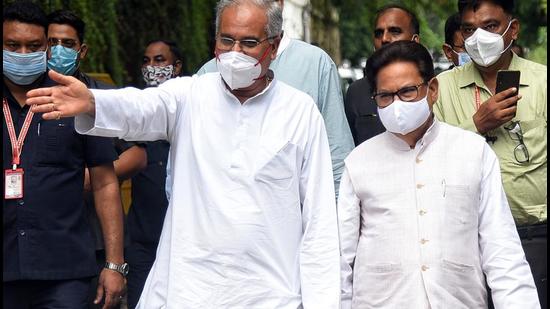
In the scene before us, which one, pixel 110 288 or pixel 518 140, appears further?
pixel 518 140

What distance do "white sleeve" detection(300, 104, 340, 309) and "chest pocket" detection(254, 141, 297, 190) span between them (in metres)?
0.10

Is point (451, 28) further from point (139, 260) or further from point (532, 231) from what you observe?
point (139, 260)

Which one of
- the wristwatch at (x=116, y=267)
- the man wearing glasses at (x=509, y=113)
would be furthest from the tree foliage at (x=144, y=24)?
the wristwatch at (x=116, y=267)

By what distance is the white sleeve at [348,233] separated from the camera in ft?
17.6

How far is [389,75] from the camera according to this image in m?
5.43

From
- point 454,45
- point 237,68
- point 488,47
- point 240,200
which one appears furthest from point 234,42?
point 454,45

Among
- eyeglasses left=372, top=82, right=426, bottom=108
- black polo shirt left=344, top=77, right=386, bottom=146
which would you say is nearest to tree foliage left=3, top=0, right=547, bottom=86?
black polo shirt left=344, top=77, right=386, bottom=146

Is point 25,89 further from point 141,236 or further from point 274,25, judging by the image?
point 141,236

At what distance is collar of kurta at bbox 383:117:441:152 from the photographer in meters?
5.41

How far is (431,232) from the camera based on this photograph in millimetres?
Result: 5250

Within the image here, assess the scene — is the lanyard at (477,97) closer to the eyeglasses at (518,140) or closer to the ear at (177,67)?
the eyeglasses at (518,140)

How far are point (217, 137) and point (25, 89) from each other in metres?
1.38

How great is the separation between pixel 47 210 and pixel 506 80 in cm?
240

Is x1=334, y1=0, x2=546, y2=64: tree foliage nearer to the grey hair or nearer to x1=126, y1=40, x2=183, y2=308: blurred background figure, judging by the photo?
x1=126, y1=40, x2=183, y2=308: blurred background figure
